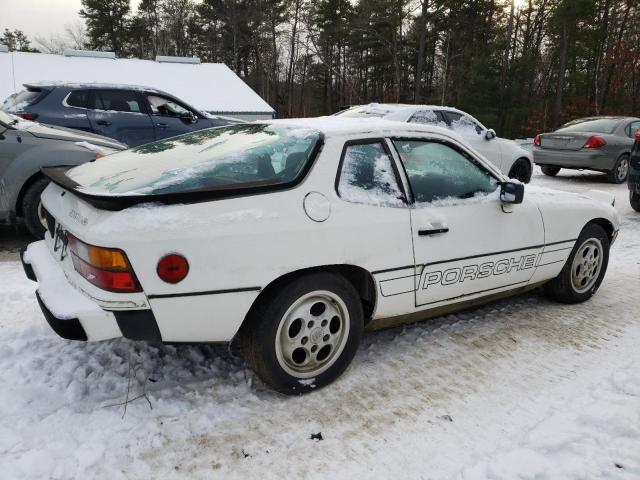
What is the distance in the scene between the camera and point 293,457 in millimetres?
2273

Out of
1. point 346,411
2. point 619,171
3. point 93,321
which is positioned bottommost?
point 346,411

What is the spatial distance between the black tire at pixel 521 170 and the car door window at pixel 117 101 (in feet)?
23.1

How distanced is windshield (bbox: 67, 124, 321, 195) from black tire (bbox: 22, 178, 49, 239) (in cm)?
198

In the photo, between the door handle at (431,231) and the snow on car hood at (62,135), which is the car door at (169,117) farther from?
the door handle at (431,231)

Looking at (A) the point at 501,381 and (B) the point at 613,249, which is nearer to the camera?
(A) the point at 501,381

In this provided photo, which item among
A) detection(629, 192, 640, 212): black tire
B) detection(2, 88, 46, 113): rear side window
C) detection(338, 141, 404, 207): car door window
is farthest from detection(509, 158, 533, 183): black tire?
detection(2, 88, 46, 113): rear side window

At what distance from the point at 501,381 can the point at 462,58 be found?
36322mm

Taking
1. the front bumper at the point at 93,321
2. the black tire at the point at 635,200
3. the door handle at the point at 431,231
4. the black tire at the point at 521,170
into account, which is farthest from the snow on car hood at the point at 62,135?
the black tire at the point at 635,200

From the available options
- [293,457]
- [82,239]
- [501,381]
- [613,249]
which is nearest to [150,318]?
[82,239]

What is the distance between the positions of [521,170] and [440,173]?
7.77 m

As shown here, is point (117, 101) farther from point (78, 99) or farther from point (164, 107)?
point (164, 107)

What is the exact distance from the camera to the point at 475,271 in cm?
324

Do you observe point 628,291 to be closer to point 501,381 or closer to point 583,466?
point 501,381

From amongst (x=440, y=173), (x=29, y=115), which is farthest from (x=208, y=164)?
(x=29, y=115)
